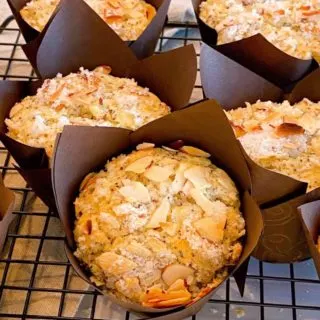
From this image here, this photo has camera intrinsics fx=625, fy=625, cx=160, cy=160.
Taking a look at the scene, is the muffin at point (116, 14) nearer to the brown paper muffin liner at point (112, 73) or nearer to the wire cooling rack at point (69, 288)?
the brown paper muffin liner at point (112, 73)

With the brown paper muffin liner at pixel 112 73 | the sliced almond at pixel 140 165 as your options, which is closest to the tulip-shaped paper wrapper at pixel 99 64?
the brown paper muffin liner at pixel 112 73

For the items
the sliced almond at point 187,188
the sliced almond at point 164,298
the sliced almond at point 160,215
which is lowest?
the sliced almond at point 164,298

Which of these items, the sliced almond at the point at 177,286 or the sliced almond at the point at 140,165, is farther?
the sliced almond at the point at 140,165

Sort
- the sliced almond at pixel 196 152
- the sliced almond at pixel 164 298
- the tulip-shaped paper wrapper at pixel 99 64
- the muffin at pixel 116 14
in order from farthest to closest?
1. the muffin at pixel 116 14
2. the tulip-shaped paper wrapper at pixel 99 64
3. the sliced almond at pixel 196 152
4. the sliced almond at pixel 164 298

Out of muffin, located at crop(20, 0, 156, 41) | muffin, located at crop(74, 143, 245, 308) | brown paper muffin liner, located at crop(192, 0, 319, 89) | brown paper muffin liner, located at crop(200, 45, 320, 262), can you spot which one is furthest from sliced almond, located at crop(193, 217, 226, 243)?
muffin, located at crop(20, 0, 156, 41)

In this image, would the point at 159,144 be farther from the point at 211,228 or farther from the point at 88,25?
the point at 88,25

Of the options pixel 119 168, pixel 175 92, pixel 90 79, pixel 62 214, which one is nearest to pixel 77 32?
pixel 90 79
